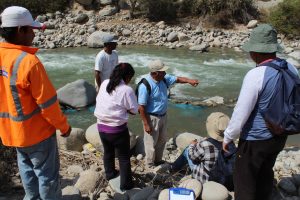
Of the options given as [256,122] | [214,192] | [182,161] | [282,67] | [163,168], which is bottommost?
[163,168]

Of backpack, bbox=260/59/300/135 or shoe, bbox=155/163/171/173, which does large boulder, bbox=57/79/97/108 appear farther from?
backpack, bbox=260/59/300/135

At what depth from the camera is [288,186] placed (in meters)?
4.18

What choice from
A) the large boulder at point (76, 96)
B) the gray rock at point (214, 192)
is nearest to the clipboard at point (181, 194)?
the gray rock at point (214, 192)

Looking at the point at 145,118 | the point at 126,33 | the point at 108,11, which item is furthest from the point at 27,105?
the point at 108,11

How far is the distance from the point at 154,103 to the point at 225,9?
15955mm

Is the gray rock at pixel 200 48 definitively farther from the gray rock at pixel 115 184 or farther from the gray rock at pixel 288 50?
the gray rock at pixel 115 184

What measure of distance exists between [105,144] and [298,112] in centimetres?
206

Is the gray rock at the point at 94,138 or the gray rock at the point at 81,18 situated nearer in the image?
the gray rock at the point at 94,138

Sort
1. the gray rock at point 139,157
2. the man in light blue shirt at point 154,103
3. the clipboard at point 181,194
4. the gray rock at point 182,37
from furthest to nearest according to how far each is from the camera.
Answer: the gray rock at point 182,37 < the gray rock at point 139,157 < the man in light blue shirt at point 154,103 < the clipboard at point 181,194

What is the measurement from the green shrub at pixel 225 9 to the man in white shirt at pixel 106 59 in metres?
14.2

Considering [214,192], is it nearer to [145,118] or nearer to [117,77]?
[145,118]

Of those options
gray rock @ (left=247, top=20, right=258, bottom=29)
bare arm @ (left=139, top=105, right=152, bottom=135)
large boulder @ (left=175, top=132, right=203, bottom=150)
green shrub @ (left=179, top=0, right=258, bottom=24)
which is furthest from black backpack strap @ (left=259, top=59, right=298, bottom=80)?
green shrub @ (left=179, top=0, right=258, bottom=24)

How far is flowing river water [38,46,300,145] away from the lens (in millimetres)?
8152

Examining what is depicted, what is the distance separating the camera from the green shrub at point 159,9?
19.4 m
